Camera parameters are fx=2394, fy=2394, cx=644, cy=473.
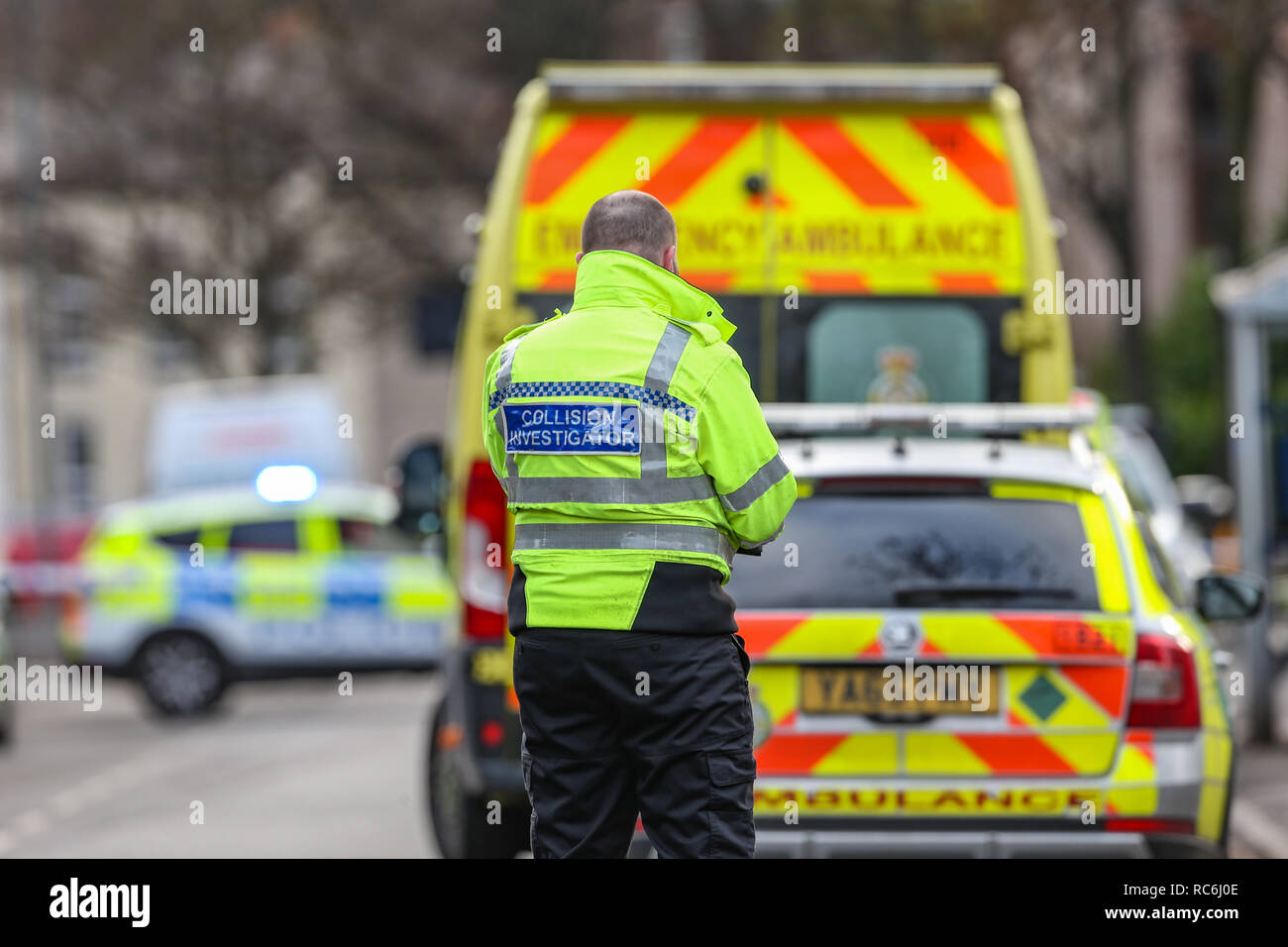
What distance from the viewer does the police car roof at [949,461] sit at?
247 inches

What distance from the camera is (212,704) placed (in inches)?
725

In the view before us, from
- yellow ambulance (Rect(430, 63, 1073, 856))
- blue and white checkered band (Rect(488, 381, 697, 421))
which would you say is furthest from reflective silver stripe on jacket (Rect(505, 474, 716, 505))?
yellow ambulance (Rect(430, 63, 1073, 856))

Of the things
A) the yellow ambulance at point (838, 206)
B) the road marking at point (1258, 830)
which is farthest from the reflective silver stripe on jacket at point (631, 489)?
the road marking at point (1258, 830)

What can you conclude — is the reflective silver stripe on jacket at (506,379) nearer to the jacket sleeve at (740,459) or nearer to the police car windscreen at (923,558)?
the jacket sleeve at (740,459)

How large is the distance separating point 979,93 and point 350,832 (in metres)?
4.50

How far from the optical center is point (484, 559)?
7215mm

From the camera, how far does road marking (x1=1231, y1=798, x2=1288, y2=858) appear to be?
874 cm

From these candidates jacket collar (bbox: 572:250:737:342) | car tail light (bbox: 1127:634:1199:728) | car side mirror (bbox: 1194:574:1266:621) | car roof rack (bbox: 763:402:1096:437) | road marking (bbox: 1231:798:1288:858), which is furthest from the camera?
road marking (bbox: 1231:798:1288:858)

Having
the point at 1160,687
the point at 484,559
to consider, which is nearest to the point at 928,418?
the point at 1160,687

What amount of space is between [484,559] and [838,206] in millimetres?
1981

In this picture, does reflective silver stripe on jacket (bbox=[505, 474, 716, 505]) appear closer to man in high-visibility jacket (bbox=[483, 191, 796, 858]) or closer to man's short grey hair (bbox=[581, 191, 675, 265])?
man in high-visibility jacket (bbox=[483, 191, 796, 858])

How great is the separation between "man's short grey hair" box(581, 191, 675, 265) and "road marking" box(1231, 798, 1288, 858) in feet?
15.4

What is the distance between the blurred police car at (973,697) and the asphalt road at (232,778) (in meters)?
4.06

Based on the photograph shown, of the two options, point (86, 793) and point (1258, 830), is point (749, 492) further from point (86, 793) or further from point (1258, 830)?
point (86, 793)
